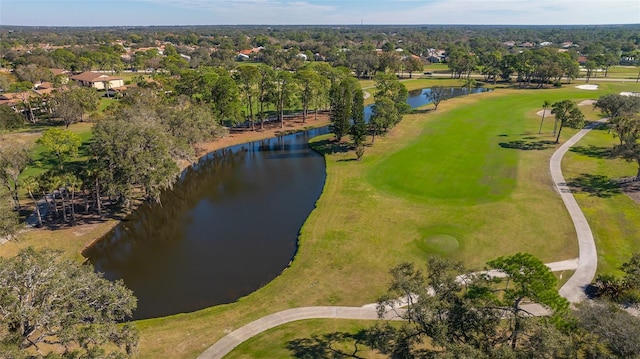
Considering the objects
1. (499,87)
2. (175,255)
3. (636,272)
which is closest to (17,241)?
(175,255)

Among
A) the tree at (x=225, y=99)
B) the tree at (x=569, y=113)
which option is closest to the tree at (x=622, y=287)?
the tree at (x=569, y=113)

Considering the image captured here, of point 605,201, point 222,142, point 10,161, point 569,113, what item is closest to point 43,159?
point 10,161

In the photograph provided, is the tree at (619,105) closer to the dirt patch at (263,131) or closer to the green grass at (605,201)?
the green grass at (605,201)

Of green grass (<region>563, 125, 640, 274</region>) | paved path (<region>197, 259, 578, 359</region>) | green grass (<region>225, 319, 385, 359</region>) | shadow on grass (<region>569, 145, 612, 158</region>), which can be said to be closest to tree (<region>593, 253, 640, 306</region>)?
green grass (<region>563, 125, 640, 274</region>)

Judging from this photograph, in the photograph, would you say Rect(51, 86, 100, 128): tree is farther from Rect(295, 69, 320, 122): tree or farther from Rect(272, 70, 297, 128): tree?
Rect(295, 69, 320, 122): tree

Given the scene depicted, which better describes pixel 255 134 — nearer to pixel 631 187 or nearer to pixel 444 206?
pixel 444 206

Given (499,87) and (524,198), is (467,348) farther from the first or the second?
(499,87)
